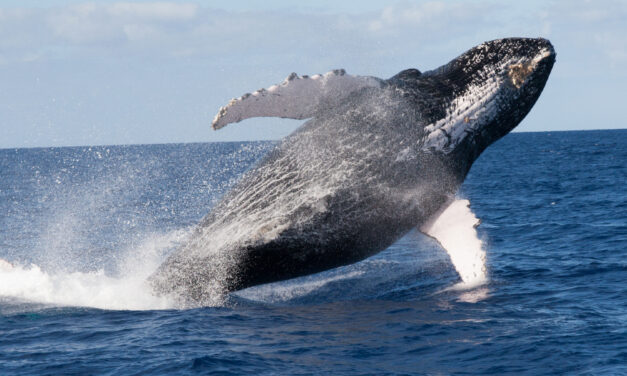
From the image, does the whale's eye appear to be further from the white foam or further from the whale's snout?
the white foam

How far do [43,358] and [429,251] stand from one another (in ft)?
33.2

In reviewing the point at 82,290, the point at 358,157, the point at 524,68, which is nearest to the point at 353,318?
the point at 358,157

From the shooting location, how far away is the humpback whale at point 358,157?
408 inches

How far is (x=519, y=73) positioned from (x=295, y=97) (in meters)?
3.42

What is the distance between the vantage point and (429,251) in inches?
671

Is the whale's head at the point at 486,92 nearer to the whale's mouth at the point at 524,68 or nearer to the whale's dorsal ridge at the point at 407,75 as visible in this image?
the whale's mouth at the point at 524,68

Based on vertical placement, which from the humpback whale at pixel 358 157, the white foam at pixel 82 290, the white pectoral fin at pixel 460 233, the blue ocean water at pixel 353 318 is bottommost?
the blue ocean water at pixel 353 318

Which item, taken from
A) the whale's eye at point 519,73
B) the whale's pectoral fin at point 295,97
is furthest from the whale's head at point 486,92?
the whale's pectoral fin at point 295,97

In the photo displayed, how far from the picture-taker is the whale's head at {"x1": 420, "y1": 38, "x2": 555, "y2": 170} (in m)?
10.6

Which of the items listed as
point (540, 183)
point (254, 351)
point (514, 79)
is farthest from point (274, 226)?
point (540, 183)

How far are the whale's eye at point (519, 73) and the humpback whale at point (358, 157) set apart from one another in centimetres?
2

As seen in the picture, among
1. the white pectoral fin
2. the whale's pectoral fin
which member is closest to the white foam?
the whale's pectoral fin

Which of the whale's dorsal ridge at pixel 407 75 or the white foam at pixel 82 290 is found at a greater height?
the whale's dorsal ridge at pixel 407 75

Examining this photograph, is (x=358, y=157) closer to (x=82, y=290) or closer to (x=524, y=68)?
(x=524, y=68)
